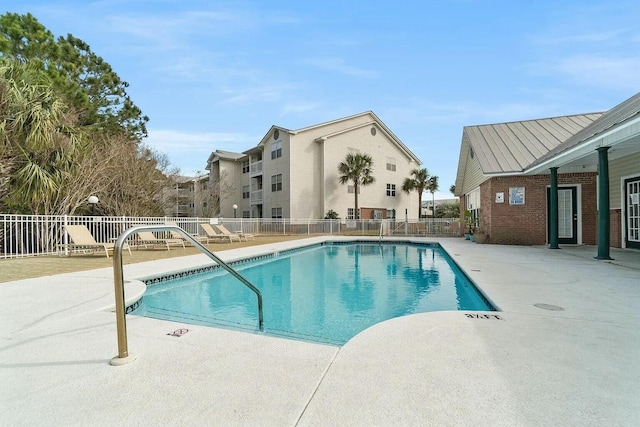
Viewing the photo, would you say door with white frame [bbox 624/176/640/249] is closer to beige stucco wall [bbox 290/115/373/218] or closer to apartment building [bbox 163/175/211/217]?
beige stucco wall [bbox 290/115/373/218]

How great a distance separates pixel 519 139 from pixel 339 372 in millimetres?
16735

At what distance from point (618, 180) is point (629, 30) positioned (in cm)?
457

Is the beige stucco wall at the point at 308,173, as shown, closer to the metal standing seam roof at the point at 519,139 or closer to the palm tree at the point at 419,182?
the palm tree at the point at 419,182

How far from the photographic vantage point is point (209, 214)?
30812mm

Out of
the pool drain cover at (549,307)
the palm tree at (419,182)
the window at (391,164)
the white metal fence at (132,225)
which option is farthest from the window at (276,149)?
the pool drain cover at (549,307)

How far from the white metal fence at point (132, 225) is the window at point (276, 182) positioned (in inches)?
153

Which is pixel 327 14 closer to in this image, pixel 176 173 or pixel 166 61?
pixel 166 61

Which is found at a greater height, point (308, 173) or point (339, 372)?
point (308, 173)

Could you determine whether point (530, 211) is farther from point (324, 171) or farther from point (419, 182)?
point (419, 182)

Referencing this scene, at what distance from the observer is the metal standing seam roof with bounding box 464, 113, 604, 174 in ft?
44.4

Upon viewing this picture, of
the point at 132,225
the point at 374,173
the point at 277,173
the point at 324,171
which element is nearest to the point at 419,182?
the point at 374,173

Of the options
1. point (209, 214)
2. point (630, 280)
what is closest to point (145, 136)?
point (209, 214)

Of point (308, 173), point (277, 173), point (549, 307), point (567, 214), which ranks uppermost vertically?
point (277, 173)

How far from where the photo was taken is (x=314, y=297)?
683 cm
